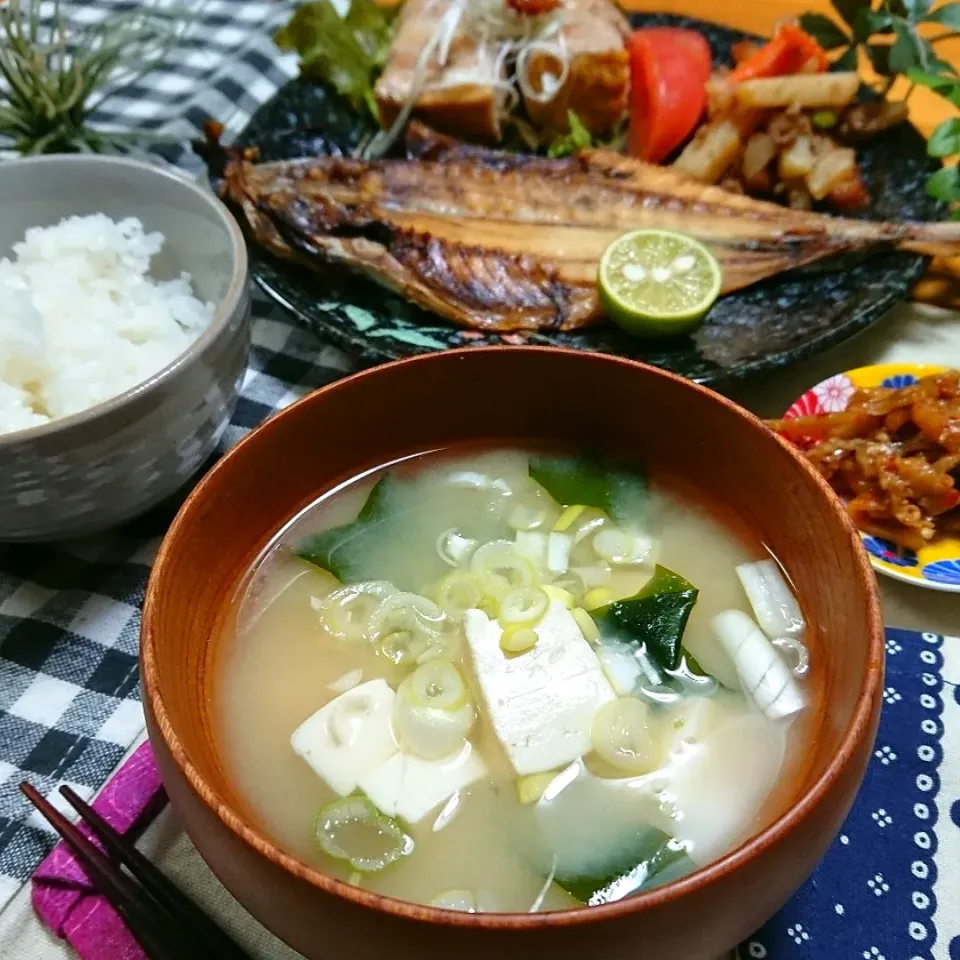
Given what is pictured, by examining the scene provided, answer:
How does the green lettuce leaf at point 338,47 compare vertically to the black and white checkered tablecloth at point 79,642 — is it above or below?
above

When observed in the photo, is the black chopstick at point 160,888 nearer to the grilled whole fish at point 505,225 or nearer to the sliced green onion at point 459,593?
the sliced green onion at point 459,593

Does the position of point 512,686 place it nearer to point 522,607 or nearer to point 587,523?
point 522,607

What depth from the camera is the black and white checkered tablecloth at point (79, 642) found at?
3.45ft

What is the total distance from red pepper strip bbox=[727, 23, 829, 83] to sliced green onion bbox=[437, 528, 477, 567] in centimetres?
144

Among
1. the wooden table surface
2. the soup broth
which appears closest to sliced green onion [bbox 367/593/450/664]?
the soup broth

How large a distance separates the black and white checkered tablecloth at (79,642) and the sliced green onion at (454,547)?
0.41 m

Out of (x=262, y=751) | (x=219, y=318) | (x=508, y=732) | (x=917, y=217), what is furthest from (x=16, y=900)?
(x=917, y=217)

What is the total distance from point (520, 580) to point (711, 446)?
0.80 ft

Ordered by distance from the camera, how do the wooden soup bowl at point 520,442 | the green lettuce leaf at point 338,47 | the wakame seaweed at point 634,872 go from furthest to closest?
the green lettuce leaf at point 338,47
the wakame seaweed at point 634,872
the wooden soup bowl at point 520,442

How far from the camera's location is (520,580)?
3.23 ft

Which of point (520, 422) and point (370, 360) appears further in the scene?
point (370, 360)

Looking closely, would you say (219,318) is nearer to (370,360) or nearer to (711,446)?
(370,360)

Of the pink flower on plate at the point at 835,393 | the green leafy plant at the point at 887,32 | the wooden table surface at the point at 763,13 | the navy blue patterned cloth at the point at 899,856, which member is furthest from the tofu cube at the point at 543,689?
the wooden table surface at the point at 763,13

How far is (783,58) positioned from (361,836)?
189cm
